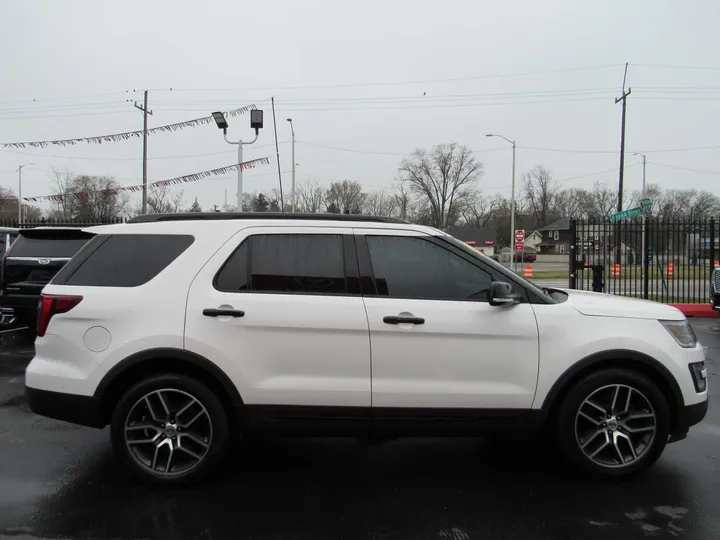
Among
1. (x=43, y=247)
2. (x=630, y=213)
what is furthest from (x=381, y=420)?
(x=630, y=213)

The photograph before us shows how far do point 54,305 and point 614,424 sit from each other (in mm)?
3883

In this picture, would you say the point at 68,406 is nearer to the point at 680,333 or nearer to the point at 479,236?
the point at 680,333

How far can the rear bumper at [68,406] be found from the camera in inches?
130

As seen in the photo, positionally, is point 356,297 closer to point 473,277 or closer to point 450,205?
point 473,277

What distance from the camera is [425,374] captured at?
10.8 feet

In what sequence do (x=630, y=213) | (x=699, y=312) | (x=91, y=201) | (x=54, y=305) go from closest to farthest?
(x=54, y=305) → (x=699, y=312) → (x=630, y=213) → (x=91, y=201)

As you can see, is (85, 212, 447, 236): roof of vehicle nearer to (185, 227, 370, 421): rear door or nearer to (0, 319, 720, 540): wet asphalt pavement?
(185, 227, 370, 421): rear door

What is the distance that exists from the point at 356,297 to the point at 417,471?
1381 mm

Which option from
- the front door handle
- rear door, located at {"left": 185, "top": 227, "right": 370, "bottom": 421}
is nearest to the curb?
the front door handle

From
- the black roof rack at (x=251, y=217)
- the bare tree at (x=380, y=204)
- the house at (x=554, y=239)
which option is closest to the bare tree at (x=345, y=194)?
the bare tree at (x=380, y=204)

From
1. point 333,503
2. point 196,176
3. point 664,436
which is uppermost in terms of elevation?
point 196,176

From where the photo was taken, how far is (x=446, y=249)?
3.51 m

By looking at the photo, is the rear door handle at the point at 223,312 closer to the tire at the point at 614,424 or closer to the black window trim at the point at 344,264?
the black window trim at the point at 344,264

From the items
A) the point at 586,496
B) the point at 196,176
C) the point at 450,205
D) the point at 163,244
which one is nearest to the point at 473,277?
the point at 586,496
